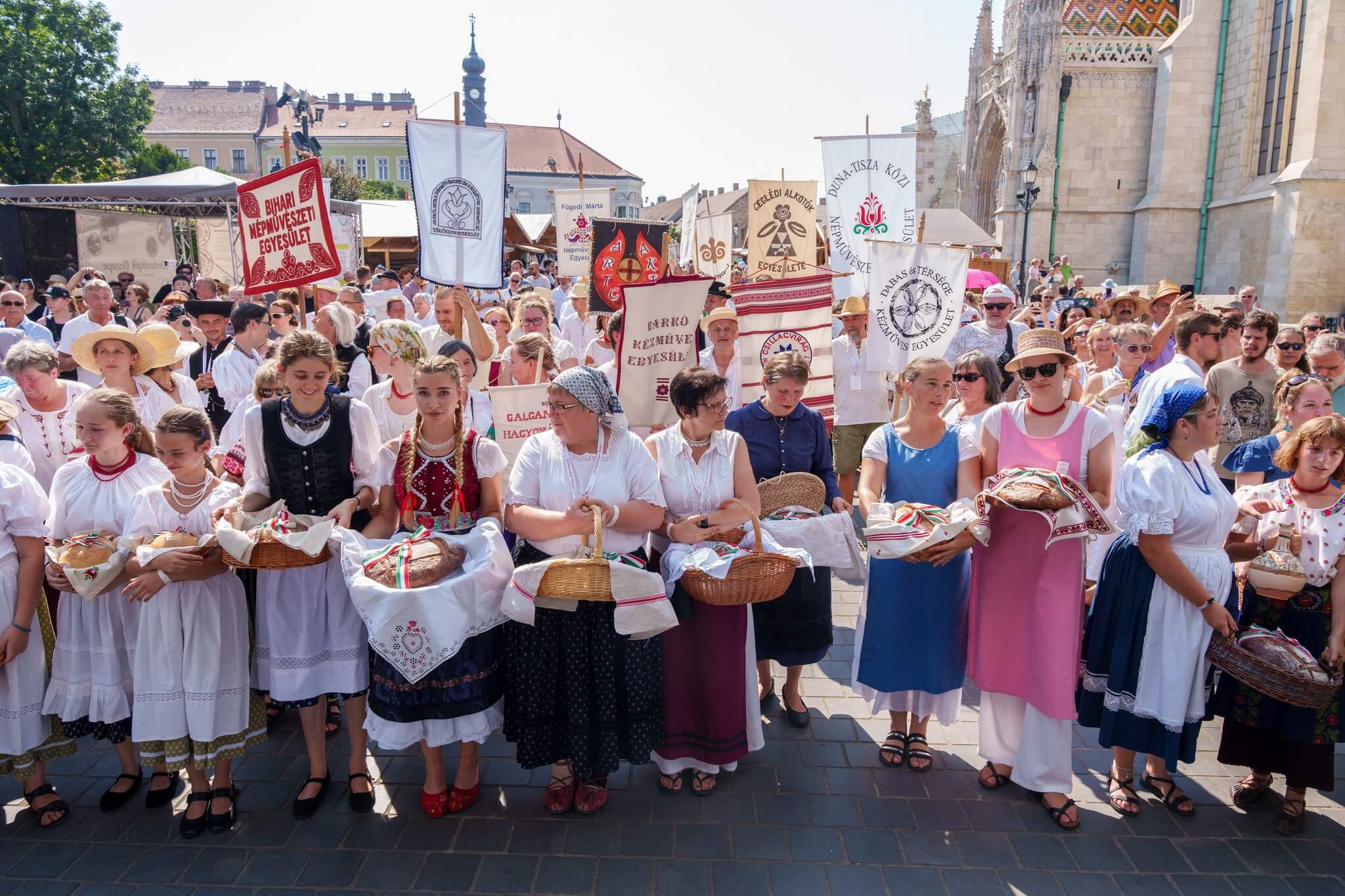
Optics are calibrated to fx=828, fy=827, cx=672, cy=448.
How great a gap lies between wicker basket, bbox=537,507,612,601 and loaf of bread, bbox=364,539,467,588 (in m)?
0.40

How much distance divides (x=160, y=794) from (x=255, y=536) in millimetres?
1530

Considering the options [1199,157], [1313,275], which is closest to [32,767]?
[1313,275]

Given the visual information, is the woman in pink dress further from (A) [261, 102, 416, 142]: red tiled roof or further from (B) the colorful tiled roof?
(A) [261, 102, 416, 142]: red tiled roof

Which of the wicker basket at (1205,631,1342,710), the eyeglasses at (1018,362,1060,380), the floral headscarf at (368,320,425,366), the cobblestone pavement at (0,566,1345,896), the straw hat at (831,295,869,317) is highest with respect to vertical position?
the straw hat at (831,295,869,317)

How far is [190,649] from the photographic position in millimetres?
3619

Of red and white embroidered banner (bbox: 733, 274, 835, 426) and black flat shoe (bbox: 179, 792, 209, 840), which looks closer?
black flat shoe (bbox: 179, 792, 209, 840)

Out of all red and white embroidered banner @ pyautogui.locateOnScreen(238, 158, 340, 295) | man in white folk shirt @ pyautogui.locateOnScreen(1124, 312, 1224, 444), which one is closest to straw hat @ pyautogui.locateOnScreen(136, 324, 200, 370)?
red and white embroidered banner @ pyautogui.locateOnScreen(238, 158, 340, 295)

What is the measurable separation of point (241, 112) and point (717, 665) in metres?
85.6

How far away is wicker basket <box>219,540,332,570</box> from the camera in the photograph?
333 cm

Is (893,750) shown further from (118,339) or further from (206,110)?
(206,110)

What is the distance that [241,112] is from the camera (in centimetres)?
7375

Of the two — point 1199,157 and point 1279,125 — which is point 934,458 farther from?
point 1199,157

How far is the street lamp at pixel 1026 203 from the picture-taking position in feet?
73.3

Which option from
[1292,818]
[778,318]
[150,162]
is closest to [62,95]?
[150,162]
